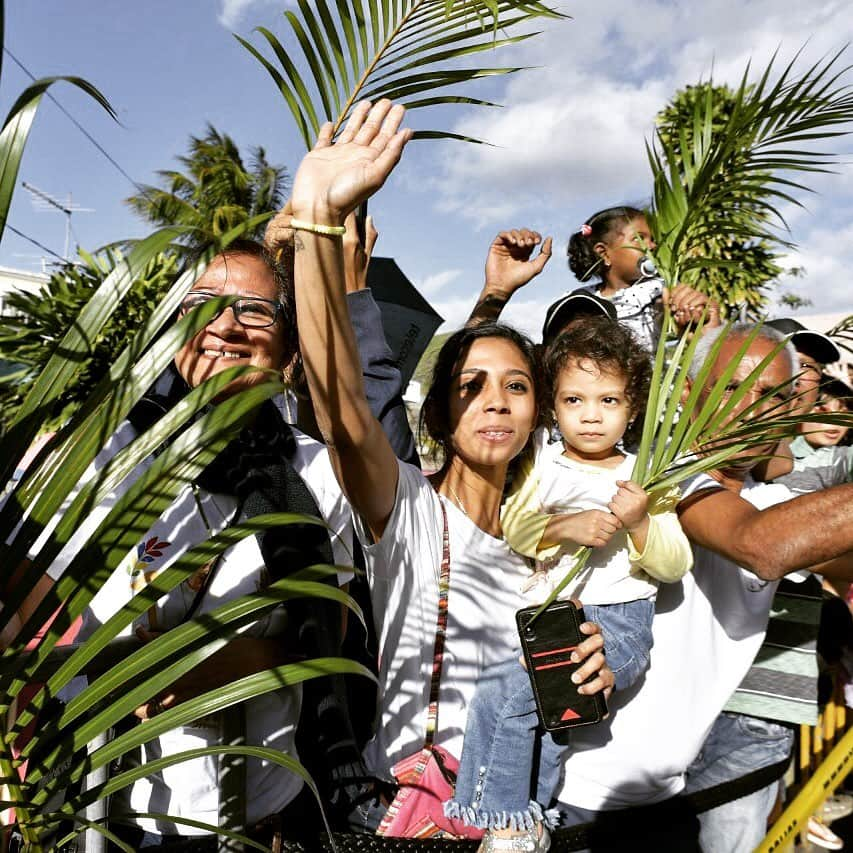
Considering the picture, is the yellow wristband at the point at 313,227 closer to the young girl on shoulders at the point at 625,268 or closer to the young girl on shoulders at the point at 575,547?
the young girl on shoulders at the point at 575,547

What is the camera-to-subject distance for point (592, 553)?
2.10m

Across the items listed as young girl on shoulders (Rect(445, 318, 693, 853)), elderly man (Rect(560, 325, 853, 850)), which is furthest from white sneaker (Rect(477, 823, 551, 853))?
elderly man (Rect(560, 325, 853, 850))

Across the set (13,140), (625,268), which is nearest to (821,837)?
(625,268)

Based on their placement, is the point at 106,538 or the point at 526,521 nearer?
the point at 106,538

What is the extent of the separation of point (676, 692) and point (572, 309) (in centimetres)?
161

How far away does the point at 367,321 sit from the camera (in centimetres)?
202

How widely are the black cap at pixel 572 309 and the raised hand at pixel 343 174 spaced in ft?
6.10

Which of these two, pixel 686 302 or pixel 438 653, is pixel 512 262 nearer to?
pixel 686 302

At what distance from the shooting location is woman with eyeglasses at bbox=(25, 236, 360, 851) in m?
1.45

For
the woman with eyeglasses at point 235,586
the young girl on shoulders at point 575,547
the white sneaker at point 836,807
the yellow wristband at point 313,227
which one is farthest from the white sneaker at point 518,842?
the white sneaker at point 836,807

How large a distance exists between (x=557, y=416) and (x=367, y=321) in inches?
28.0

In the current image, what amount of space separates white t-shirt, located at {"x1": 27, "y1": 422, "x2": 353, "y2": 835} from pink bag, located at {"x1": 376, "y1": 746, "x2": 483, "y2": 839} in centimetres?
24

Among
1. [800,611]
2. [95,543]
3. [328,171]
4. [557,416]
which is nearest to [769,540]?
[557,416]

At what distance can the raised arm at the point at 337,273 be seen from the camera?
3.95 ft
